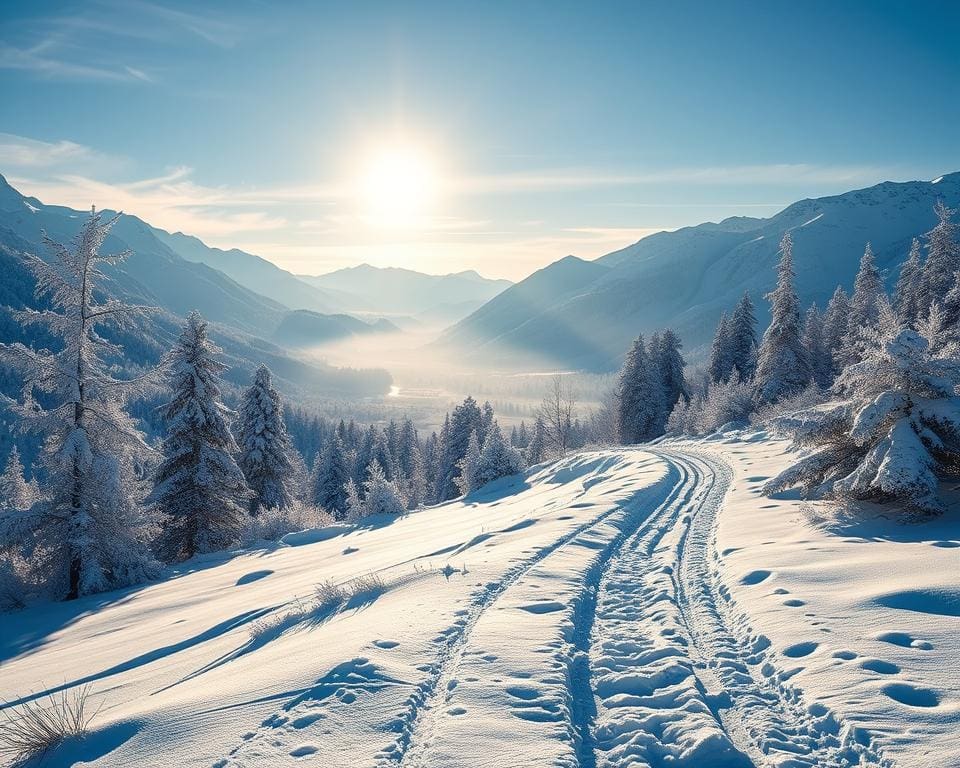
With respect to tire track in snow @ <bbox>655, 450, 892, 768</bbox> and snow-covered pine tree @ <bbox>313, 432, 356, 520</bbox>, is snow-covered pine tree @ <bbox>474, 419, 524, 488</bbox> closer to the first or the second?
snow-covered pine tree @ <bbox>313, 432, 356, 520</bbox>

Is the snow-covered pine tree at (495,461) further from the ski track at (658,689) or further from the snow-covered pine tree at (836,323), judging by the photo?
the snow-covered pine tree at (836,323)

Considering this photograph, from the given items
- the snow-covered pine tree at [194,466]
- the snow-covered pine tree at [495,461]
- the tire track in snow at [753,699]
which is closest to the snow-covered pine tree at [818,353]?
the snow-covered pine tree at [495,461]

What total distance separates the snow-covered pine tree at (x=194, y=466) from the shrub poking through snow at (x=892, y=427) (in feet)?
75.7

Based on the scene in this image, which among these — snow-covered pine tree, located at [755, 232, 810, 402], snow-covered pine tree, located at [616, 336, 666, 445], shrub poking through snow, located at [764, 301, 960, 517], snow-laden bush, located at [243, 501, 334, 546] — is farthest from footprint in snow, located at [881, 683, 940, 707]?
snow-covered pine tree, located at [616, 336, 666, 445]

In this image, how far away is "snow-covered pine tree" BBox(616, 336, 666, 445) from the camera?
50938mm

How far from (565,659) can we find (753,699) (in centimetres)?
183

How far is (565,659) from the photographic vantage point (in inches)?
224

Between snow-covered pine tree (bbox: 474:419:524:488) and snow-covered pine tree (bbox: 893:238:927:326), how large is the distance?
29.9 m

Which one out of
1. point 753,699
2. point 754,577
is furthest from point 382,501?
point 753,699

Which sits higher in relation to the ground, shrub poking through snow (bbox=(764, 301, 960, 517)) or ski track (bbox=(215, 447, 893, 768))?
shrub poking through snow (bbox=(764, 301, 960, 517))

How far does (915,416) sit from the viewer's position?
32.6 ft

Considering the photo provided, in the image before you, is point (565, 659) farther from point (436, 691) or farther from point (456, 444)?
point (456, 444)

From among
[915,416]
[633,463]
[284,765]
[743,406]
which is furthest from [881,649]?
[743,406]

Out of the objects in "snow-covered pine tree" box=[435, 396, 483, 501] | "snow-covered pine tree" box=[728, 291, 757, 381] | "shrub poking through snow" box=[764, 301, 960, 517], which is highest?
"snow-covered pine tree" box=[728, 291, 757, 381]
